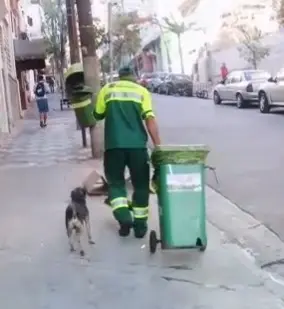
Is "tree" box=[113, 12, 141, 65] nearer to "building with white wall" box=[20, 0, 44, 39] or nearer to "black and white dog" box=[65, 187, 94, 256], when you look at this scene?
"building with white wall" box=[20, 0, 44, 39]

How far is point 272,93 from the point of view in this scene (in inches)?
1026

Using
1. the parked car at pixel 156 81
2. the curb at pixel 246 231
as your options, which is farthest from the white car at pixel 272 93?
the parked car at pixel 156 81

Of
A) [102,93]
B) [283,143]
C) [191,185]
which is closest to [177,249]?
[191,185]

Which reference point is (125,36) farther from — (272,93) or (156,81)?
(272,93)

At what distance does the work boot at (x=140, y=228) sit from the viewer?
788cm

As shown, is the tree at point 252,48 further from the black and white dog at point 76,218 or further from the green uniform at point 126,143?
the black and white dog at point 76,218

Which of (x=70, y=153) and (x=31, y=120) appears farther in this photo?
(x=31, y=120)

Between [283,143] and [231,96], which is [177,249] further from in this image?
[231,96]

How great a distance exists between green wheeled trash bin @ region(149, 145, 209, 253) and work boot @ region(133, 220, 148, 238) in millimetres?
699

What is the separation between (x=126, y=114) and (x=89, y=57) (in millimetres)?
7504

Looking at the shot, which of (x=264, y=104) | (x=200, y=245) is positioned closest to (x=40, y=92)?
(x=264, y=104)

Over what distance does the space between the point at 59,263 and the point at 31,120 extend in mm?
25088

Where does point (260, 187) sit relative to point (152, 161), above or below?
below

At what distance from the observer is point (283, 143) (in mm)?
16422
